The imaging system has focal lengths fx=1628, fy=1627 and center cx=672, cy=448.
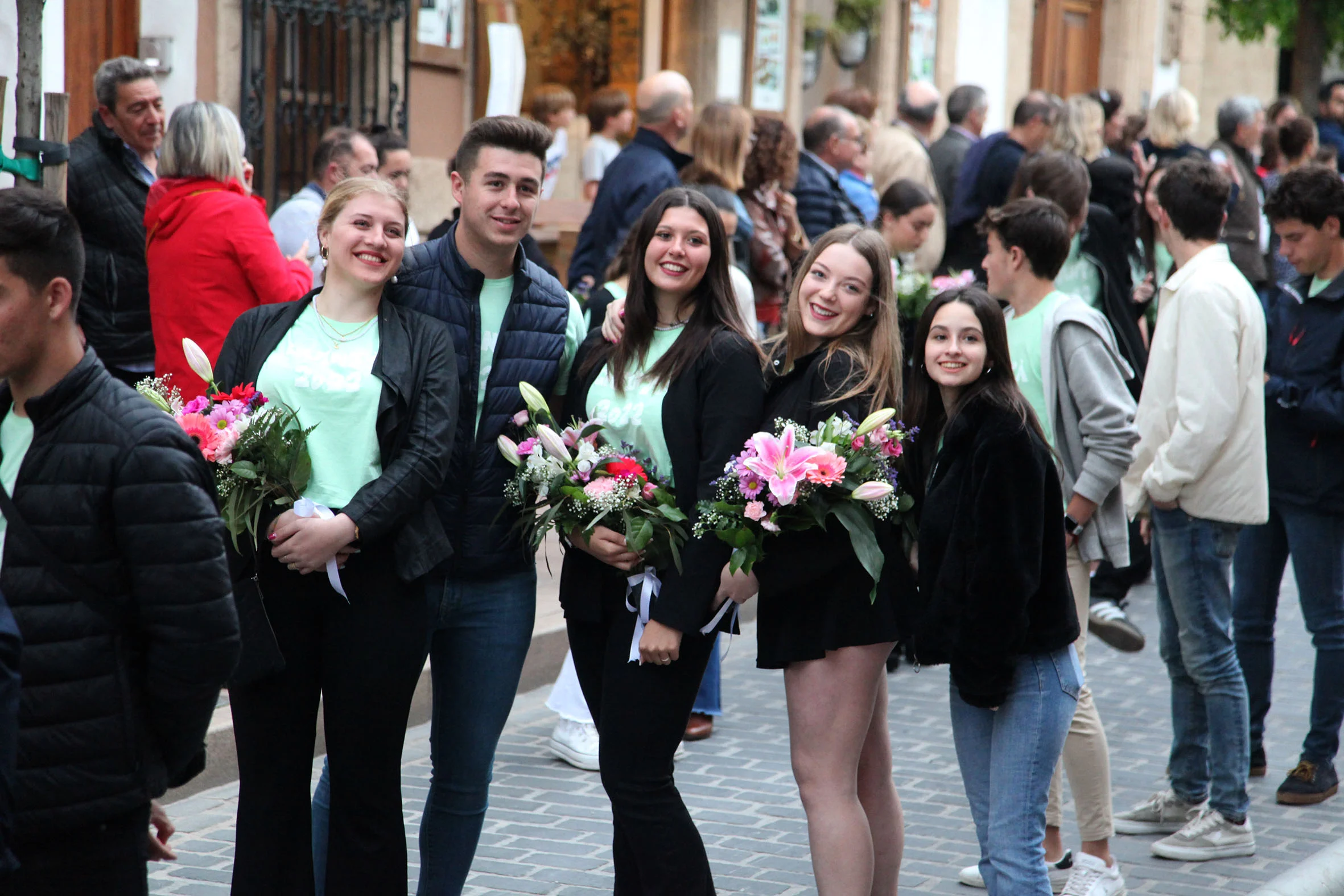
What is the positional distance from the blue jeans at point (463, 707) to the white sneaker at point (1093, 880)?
1800 millimetres

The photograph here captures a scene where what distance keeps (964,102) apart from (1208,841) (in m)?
7.00

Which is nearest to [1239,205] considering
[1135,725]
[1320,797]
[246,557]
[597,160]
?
[597,160]

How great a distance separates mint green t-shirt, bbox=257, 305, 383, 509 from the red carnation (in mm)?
545

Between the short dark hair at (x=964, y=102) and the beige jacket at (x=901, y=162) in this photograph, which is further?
the short dark hair at (x=964, y=102)

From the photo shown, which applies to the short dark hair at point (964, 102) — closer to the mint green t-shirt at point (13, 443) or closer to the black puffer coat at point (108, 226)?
the black puffer coat at point (108, 226)

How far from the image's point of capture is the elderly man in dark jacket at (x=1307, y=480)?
568 cm

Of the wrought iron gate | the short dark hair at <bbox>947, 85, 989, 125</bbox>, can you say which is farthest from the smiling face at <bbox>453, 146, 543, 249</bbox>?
the short dark hair at <bbox>947, 85, 989, 125</bbox>

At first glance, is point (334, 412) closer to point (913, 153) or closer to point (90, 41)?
point (90, 41)

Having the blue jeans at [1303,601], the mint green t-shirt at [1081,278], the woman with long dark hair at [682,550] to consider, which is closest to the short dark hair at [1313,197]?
the blue jeans at [1303,601]

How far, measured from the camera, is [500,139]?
4047mm

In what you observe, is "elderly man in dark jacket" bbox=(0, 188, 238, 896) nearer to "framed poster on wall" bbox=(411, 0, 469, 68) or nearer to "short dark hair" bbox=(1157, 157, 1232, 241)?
"short dark hair" bbox=(1157, 157, 1232, 241)

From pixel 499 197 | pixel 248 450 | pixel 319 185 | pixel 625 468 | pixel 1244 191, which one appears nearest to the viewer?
pixel 248 450

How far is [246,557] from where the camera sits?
368 cm

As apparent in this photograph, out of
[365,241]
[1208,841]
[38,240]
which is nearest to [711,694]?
[1208,841]
